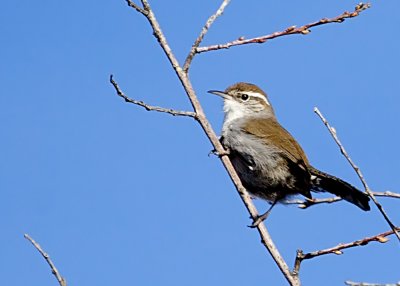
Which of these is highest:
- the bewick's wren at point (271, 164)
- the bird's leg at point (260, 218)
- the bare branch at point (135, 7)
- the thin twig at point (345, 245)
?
the bare branch at point (135, 7)

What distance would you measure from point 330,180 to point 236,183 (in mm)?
1916

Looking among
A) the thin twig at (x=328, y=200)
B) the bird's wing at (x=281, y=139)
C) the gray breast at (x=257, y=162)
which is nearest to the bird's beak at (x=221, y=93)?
the bird's wing at (x=281, y=139)

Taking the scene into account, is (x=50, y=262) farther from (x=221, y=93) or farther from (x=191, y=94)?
(x=221, y=93)

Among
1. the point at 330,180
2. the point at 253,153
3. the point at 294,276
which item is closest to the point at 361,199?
the point at 330,180

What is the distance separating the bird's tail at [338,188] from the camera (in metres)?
4.75

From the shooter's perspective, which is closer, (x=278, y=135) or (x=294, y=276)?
(x=294, y=276)

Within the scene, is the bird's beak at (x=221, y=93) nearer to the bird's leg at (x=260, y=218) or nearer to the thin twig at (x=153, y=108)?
the bird's leg at (x=260, y=218)

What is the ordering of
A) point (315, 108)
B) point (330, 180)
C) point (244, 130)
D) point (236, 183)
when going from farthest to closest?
point (244, 130) < point (330, 180) < point (236, 183) < point (315, 108)

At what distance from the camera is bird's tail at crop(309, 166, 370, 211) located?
Answer: 4.75 m

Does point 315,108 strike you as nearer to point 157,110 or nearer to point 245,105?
point 157,110

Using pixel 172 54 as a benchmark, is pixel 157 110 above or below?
below

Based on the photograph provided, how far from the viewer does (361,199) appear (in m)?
4.75

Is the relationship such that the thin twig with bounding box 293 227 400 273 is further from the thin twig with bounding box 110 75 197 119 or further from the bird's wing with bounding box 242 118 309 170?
the bird's wing with bounding box 242 118 309 170

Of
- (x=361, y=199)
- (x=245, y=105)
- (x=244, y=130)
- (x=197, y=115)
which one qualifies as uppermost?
(x=245, y=105)
